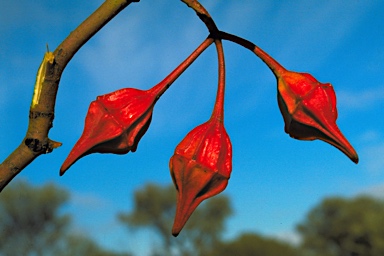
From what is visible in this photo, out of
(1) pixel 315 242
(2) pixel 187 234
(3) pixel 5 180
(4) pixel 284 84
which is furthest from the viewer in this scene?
(1) pixel 315 242

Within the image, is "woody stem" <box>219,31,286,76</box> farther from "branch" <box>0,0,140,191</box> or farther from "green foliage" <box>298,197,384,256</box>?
"green foliage" <box>298,197,384,256</box>

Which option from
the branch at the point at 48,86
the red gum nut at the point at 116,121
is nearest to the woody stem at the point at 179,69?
the red gum nut at the point at 116,121

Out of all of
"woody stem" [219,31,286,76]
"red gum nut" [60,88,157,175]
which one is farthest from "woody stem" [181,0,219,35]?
"red gum nut" [60,88,157,175]

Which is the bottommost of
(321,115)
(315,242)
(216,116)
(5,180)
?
(5,180)

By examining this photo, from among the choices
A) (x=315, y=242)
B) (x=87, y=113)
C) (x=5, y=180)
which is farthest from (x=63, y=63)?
(x=315, y=242)

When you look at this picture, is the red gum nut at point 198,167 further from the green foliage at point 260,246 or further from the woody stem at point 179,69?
the green foliage at point 260,246

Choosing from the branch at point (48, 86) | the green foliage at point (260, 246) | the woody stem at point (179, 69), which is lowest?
the branch at point (48, 86)

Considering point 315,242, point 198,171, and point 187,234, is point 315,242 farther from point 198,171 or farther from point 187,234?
point 198,171
